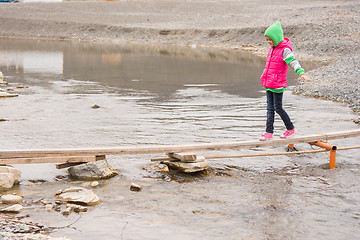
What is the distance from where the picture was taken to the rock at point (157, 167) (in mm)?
7654

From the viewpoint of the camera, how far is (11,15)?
50.0m

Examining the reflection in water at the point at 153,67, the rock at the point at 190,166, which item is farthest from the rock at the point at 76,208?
the reflection in water at the point at 153,67

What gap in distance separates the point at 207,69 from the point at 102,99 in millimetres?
8723

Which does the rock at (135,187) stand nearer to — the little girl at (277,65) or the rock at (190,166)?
the rock at (190,166)

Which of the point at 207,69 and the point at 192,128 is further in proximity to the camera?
the point at 207,69

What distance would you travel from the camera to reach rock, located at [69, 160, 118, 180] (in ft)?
23.8

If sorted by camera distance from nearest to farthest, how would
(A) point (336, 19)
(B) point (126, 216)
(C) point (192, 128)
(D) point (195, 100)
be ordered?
(B) point (126, 216)
(C) point (192, 128)
(D) point (195, 100)
(A) point (336, 19)

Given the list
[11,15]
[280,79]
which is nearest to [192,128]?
[280,79]

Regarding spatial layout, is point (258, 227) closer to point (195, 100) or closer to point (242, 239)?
point (242, 239)

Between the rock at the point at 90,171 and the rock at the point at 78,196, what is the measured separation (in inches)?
32.1

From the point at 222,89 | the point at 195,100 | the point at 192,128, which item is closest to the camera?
the point at 192,128

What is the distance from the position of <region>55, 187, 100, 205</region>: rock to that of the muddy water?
4.6 inches

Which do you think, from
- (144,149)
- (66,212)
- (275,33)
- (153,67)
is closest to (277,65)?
(275,33)

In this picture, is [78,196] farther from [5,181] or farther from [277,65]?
[277,65]
